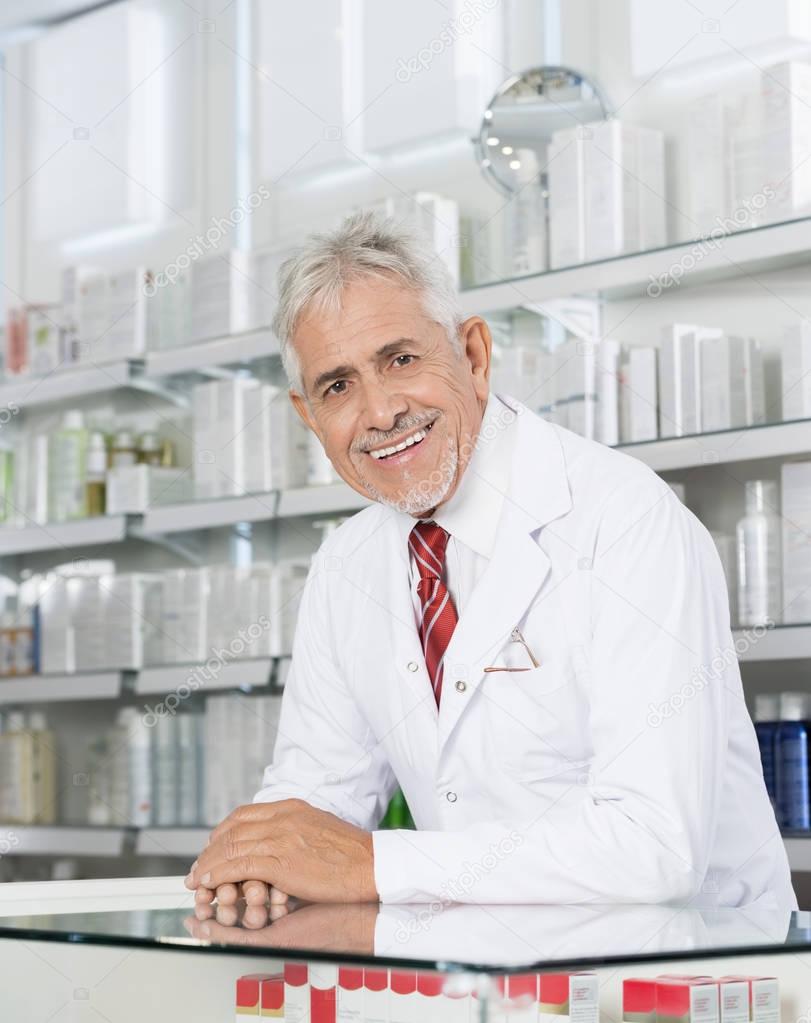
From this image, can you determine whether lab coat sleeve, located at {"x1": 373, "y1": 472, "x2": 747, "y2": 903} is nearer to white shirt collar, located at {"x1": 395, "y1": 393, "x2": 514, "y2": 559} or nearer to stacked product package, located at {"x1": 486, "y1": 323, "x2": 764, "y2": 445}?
white shirt collar, located at {"x1": 395, "y1": 393, "x2": 514, "y2": 559}

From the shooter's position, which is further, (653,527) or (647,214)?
(647,214)

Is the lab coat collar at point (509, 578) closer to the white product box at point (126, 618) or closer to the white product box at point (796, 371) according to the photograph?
the white product box at point (796, 371)

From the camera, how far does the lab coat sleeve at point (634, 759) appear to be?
1364 mm

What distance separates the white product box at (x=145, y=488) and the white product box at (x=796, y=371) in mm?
1643

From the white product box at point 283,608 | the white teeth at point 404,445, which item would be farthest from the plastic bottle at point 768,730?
the white product box at point 283,608

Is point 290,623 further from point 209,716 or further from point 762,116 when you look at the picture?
point 762,116

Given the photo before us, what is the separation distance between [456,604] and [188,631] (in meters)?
1.82

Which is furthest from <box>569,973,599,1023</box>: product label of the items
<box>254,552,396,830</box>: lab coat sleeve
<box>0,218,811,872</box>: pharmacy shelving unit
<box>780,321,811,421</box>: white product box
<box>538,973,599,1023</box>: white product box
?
<box>780,321,811,421</box>: white product box

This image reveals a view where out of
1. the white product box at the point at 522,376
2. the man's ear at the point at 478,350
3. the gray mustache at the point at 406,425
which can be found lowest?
the gray mustache at the point at 406,425

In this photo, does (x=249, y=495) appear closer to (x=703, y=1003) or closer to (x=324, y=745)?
(x=324, y=745)

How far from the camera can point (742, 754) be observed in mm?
1671

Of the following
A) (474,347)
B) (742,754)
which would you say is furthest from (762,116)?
(742,754)

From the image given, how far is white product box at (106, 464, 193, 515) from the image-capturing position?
367cm

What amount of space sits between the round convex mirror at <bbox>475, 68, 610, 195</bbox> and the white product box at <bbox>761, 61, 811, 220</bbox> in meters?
0.47
